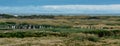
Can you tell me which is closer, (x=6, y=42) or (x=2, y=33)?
(x=6, y=42)

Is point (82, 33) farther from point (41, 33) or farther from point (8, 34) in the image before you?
point (8, 34)

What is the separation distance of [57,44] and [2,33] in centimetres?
1414

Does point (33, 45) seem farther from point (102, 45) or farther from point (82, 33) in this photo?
point (82, 33)

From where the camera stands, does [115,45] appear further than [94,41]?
No


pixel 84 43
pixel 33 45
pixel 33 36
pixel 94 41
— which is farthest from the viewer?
pixel 33 36

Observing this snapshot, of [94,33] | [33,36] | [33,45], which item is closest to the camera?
[33,45]

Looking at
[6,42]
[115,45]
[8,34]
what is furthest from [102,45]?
[8,34]

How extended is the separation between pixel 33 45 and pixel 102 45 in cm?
850

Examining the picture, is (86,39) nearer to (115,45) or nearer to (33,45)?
(115,45)

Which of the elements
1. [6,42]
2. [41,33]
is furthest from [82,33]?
[6,42]

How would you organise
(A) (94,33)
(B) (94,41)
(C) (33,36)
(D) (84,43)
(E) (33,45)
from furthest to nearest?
(A) (94,33) → (C) (33,36) → (B) (94,41) → (D) (84,43) → (E) (33,45)

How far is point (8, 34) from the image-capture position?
55.3 metres

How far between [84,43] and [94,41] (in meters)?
4.31

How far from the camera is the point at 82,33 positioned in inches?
2295
